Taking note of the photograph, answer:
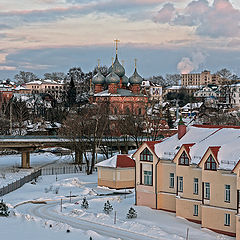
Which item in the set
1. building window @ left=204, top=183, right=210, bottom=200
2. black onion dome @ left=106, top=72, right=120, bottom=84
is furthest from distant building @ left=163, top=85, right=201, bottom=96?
building window @ left=204, top=183, right=210, bottom=200

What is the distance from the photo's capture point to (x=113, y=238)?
29.6 metres

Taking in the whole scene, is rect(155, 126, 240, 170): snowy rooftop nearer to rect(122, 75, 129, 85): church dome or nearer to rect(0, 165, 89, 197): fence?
rect(0, 165, 89, 197): fence

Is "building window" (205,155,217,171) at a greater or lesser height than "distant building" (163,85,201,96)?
lesser

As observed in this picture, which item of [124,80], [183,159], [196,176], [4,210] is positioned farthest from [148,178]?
[124,80]

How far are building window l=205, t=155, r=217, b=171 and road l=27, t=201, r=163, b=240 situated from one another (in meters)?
5.27

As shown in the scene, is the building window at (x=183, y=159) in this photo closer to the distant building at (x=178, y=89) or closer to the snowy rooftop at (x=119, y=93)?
the snowy rooftop at (x=119, y=93)

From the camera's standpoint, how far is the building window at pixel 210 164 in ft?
104

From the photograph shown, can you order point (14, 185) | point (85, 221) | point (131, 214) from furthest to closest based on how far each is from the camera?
point (14, 185) → point (131, 214) → point (85, 221)

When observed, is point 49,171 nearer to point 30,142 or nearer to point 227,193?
point 30,142

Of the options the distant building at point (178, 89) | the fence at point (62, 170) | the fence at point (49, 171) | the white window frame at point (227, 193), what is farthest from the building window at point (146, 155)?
the distant building at point (178, 89)

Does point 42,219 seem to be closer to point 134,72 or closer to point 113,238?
point 113,238

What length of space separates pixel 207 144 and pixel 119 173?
1359 centimetres

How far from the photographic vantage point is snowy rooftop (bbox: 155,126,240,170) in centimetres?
3131

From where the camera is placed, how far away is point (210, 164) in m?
31.9
